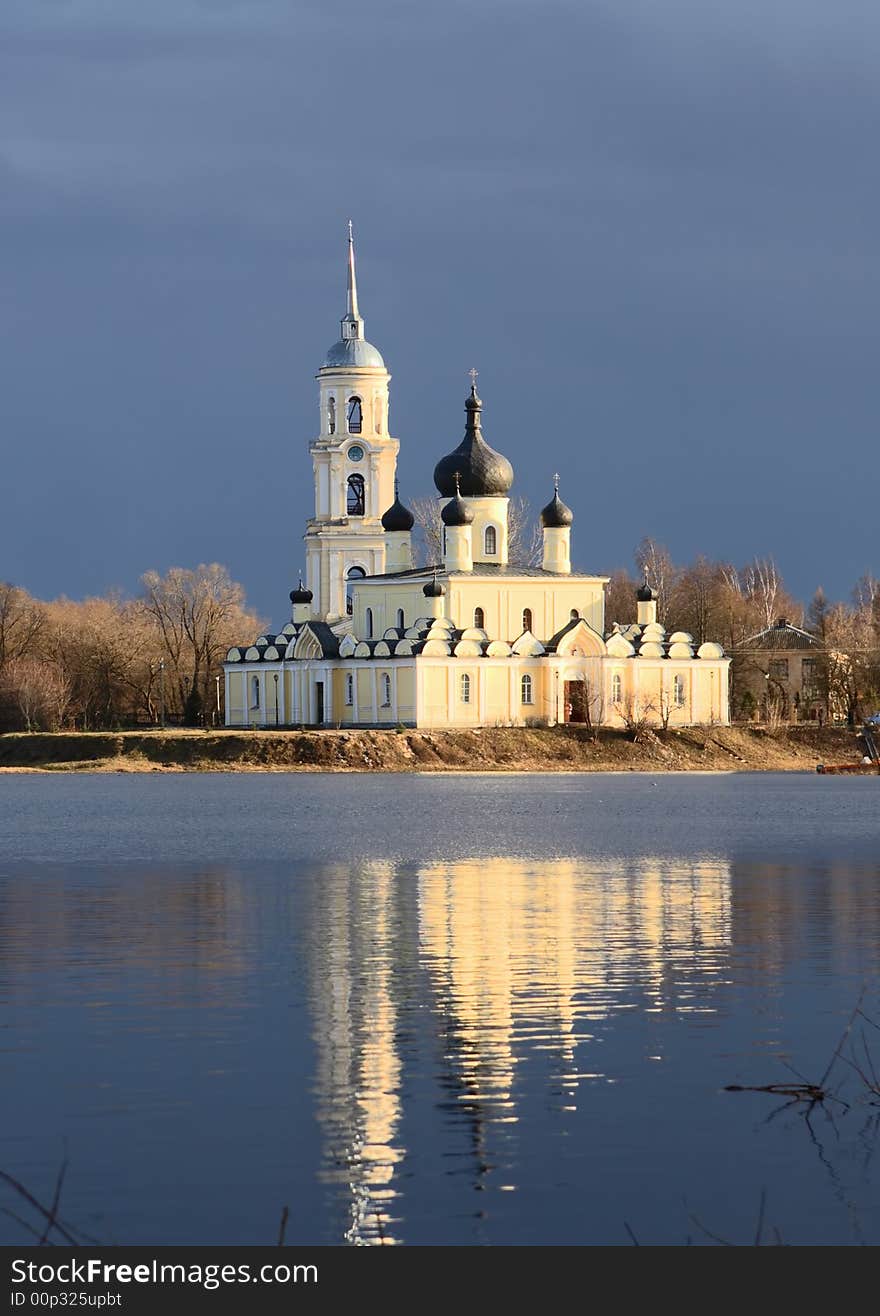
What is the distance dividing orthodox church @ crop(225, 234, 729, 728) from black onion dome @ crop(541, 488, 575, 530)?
4cm

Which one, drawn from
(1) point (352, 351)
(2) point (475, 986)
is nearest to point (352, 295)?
(1) point (352, 351)

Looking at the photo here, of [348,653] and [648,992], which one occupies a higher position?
[348,653]

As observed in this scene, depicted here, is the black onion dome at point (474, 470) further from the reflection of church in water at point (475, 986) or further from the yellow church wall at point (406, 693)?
the reflection of church in water at point (475, 986)

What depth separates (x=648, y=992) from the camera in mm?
18672

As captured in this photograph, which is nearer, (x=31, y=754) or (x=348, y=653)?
(x=31, y=754)

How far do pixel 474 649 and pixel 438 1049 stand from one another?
215 ft

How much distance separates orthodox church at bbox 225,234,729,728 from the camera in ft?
267

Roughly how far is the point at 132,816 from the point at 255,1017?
104 feet

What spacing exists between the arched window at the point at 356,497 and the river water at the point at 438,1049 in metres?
65.7

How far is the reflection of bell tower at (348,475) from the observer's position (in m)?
97.5

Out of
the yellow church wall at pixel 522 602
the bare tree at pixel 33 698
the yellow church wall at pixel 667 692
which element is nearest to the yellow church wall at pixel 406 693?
the yellow church wall at pixel 522 602

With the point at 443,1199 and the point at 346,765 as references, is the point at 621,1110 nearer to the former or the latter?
the point at 443,1199

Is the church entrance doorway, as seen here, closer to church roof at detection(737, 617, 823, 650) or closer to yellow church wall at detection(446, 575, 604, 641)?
yellow church wall at detection(446, 575, 604, 641)
